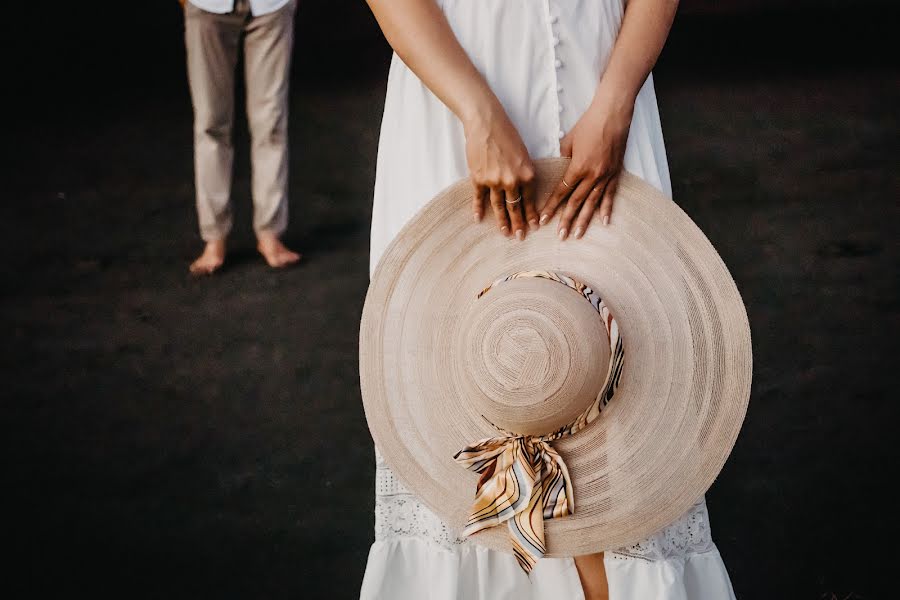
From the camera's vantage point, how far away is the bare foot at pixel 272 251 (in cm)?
263


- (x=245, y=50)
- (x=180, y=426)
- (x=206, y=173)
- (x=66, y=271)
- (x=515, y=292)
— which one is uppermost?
(x=515, y=292)

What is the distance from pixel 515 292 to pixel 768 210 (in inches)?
83.4

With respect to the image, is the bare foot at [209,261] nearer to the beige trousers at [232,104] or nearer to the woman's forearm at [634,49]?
the beige trousers at [232,104]

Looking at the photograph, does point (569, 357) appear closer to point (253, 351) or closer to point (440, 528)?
point (440, 528)

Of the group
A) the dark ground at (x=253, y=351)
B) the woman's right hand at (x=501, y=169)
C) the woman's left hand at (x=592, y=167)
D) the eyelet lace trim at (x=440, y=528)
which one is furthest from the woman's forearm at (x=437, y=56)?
the dark ground at (x=253, y=351)

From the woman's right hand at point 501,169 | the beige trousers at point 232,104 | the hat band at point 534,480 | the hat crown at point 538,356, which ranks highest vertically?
the woman's right hand at point 501,169

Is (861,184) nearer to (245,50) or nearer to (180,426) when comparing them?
(245,50)

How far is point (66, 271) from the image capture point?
8.35 feet

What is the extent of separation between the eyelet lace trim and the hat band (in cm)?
22

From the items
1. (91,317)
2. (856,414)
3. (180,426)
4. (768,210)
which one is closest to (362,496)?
(180,426)

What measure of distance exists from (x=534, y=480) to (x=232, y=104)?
1.70 m

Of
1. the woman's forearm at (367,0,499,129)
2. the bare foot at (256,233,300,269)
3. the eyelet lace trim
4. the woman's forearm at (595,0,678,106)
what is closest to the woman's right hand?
the woman's forearm at (367,0,499,129)

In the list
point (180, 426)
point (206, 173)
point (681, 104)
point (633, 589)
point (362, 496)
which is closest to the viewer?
point (633, 589)

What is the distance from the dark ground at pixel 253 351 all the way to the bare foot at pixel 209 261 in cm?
3
